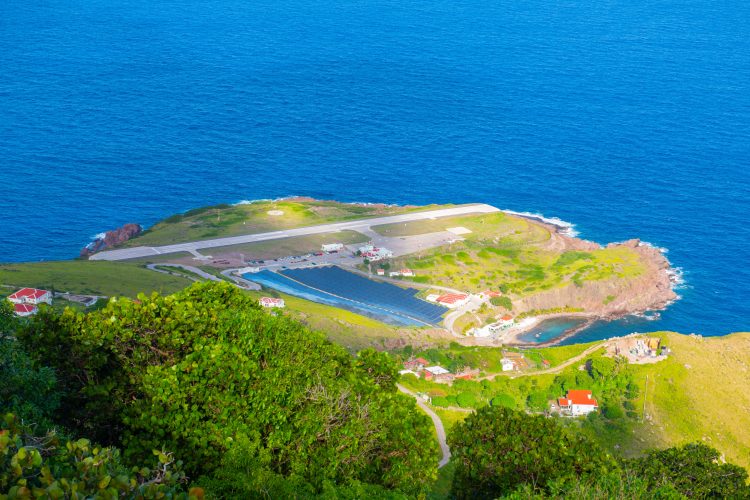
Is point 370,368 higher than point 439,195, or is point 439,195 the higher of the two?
point 439,195

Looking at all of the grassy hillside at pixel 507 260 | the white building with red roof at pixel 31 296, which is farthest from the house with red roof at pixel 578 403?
the white building with red roof at pixel 31 296

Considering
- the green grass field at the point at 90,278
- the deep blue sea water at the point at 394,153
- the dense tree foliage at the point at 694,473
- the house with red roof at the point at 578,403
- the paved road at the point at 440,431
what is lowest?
the dense tree foliage at the point at 694,473

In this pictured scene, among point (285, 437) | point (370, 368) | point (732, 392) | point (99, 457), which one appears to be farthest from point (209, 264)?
point (99, 457)

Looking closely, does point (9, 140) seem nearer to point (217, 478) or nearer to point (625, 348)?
point (625, 348)

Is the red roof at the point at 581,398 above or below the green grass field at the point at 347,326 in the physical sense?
below

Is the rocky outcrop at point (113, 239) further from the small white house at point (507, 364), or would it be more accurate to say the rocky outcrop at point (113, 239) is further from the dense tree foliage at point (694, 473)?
the dense tree foliage at point (694, 473)
